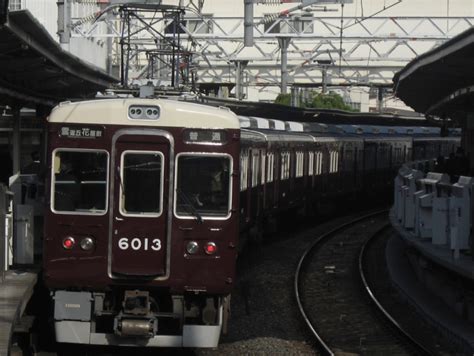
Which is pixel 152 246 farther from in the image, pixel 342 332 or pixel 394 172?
pixel 394 172

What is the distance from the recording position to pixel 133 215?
9.77 meters

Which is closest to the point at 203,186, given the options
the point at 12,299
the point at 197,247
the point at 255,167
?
the point at 197,247

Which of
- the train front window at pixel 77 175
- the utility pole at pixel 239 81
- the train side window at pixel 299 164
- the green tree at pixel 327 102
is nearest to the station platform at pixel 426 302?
the train front window at pixel 77 175

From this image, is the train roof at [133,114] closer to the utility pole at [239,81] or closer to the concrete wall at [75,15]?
the concrete wall at [75,15]

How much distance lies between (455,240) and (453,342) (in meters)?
1.46

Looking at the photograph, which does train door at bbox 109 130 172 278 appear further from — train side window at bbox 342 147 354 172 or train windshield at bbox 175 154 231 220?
train side window at bbox 342 147 354 172

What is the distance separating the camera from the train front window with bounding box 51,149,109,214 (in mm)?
9766

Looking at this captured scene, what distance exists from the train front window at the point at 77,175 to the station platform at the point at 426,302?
13.1 ft

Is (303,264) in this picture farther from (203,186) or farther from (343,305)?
(203,186)

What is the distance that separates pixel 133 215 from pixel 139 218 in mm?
64

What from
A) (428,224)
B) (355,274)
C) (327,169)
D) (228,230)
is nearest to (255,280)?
(355,274)

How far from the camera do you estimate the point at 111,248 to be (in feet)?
32.0

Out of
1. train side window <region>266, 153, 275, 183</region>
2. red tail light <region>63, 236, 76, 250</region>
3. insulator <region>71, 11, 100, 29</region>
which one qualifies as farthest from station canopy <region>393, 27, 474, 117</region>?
insulator <region>71, 11, 100, 29</region>

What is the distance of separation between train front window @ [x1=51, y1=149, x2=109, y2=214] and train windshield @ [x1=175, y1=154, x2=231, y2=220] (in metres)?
0.73
